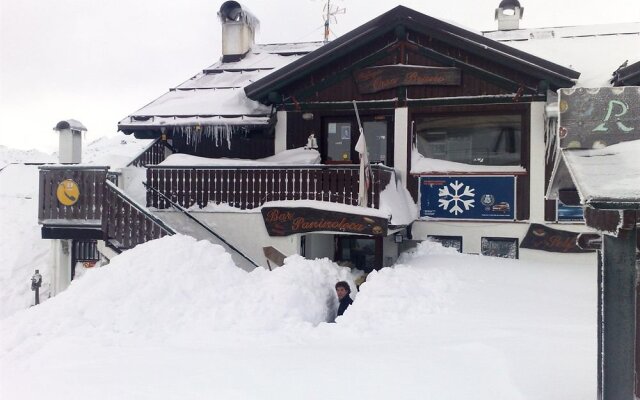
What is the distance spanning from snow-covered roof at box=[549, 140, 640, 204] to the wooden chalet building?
583 cm

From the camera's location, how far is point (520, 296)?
8531 mm

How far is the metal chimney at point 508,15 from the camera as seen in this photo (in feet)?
56.3

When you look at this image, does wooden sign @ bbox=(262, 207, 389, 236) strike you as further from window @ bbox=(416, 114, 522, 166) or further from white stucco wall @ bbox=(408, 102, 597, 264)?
window @ bbox=(416, 114, 522, 166)

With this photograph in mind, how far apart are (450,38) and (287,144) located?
4.95m

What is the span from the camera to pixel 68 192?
11.0 meters

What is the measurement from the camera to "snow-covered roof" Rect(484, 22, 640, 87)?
40.6ft

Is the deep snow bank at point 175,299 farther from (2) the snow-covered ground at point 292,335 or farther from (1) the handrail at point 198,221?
(1) the handrail at point 198,221

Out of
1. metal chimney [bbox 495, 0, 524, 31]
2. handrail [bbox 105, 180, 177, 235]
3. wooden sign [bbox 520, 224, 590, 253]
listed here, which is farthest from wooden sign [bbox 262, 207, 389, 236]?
metal chimney [bbox 495, 0, 524, 31]

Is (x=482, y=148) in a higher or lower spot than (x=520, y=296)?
higher

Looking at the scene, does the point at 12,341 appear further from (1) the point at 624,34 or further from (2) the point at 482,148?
(1) the point at 624,34

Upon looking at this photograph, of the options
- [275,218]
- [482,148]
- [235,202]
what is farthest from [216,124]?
[482,148]

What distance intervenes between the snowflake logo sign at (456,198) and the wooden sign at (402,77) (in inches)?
102

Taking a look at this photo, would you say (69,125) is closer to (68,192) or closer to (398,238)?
(68,192)

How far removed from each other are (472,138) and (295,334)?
7.93 metres
